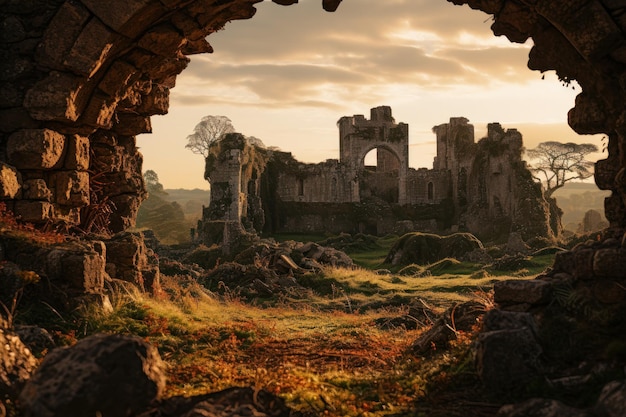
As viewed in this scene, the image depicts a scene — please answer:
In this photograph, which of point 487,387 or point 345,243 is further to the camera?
point 345,243

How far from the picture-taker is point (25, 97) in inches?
306

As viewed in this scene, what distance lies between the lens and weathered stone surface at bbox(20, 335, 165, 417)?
133 inches

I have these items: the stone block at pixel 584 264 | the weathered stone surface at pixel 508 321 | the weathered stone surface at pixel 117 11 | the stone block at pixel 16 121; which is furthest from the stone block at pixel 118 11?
the stone block at pixel 584 264

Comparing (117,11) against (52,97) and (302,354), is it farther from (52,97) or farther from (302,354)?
(302,354)

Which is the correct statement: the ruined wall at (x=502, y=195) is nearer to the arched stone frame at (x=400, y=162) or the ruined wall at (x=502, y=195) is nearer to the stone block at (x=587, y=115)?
the arched stone frame at (x=400, y=162)

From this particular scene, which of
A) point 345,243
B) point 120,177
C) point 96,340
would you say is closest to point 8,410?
point 96,340

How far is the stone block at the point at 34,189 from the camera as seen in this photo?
7.85 metres

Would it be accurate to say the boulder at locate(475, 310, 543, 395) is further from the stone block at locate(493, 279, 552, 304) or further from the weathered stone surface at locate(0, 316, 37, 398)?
the weathered stone surface at locate(0, 316, 37, 398)

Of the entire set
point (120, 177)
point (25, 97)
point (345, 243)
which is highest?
point (25, 97)

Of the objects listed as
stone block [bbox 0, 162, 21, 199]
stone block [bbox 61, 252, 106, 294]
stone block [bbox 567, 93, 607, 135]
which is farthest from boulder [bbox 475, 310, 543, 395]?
stone block [bbox 0, 162, 21, 199]

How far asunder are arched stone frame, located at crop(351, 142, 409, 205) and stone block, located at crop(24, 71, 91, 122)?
4008 centimetres

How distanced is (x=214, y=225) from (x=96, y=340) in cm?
2823

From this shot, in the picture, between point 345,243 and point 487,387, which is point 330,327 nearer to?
point 487,387

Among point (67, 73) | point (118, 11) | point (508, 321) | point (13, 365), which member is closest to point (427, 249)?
point (67, 73)
